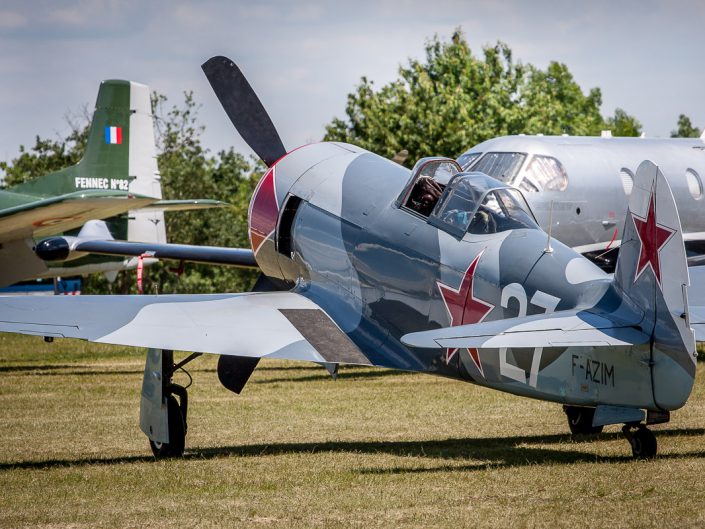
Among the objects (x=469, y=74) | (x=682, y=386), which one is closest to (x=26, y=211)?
(x=682, y=386)

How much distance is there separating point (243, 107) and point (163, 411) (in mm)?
4720

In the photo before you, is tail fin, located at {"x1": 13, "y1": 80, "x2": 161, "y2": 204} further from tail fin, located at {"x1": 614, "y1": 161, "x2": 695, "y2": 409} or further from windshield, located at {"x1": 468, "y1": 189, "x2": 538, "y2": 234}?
tail fin, located at {"x1": 614, "y1": 161, "x2": 695, "y2": 409}

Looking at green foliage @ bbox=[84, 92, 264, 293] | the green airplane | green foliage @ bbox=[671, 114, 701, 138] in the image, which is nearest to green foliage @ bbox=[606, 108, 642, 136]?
green foliage @ bbox=[671, 114, 701, 138]

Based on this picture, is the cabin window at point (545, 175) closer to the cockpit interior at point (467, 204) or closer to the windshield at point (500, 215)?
the cockpit interior at point (467, 204)

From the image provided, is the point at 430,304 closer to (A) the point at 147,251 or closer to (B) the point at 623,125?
(A) the point at 147,251

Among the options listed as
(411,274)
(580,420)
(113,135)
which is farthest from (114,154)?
(411,274)

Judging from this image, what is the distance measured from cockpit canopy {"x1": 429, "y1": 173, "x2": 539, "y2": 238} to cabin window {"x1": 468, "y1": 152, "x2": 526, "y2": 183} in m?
7.58

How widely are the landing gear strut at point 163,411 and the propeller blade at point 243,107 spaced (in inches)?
148

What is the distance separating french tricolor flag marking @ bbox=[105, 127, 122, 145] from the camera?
26875 mm

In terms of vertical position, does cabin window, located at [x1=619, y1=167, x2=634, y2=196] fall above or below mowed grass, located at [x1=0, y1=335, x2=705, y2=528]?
above

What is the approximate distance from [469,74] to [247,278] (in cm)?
1594

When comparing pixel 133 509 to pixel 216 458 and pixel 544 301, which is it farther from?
pixel 544 301

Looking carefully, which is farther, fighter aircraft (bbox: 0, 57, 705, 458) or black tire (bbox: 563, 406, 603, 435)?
black tire (bbox: 563, 406, 603, 435)

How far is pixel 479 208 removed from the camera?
969 cm
